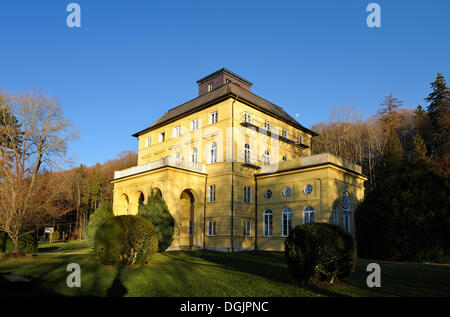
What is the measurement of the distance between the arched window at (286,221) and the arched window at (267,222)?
1.33m

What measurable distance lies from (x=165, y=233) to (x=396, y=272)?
13844 mm

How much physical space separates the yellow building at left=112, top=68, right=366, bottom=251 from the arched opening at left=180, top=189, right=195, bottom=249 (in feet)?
0.29

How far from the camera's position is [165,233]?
21.4 meters

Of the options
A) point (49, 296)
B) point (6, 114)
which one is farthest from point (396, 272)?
point (6, 114)

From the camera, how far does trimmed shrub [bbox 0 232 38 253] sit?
2119cm

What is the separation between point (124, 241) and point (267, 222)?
50.9ft

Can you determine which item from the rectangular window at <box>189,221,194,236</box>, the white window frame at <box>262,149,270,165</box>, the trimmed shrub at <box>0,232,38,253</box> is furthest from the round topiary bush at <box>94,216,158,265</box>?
the white window frame at <box>262,149,270,165</box>

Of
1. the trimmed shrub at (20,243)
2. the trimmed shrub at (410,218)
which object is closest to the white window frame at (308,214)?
the trimmed shrub at (410,218)

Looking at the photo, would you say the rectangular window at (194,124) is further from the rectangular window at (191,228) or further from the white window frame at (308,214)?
the white window frame at (308,214)

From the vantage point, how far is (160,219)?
70.5ft

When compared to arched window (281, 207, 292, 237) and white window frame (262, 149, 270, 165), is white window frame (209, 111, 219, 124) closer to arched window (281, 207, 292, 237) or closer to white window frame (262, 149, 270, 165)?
white window frame (262, 149, 270, 165)

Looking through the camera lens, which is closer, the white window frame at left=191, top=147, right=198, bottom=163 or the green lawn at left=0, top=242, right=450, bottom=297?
the green lawn at left=0, top=242, right=450, bottom=297

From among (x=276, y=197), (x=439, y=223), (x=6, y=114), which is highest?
(x=6, y=114)
